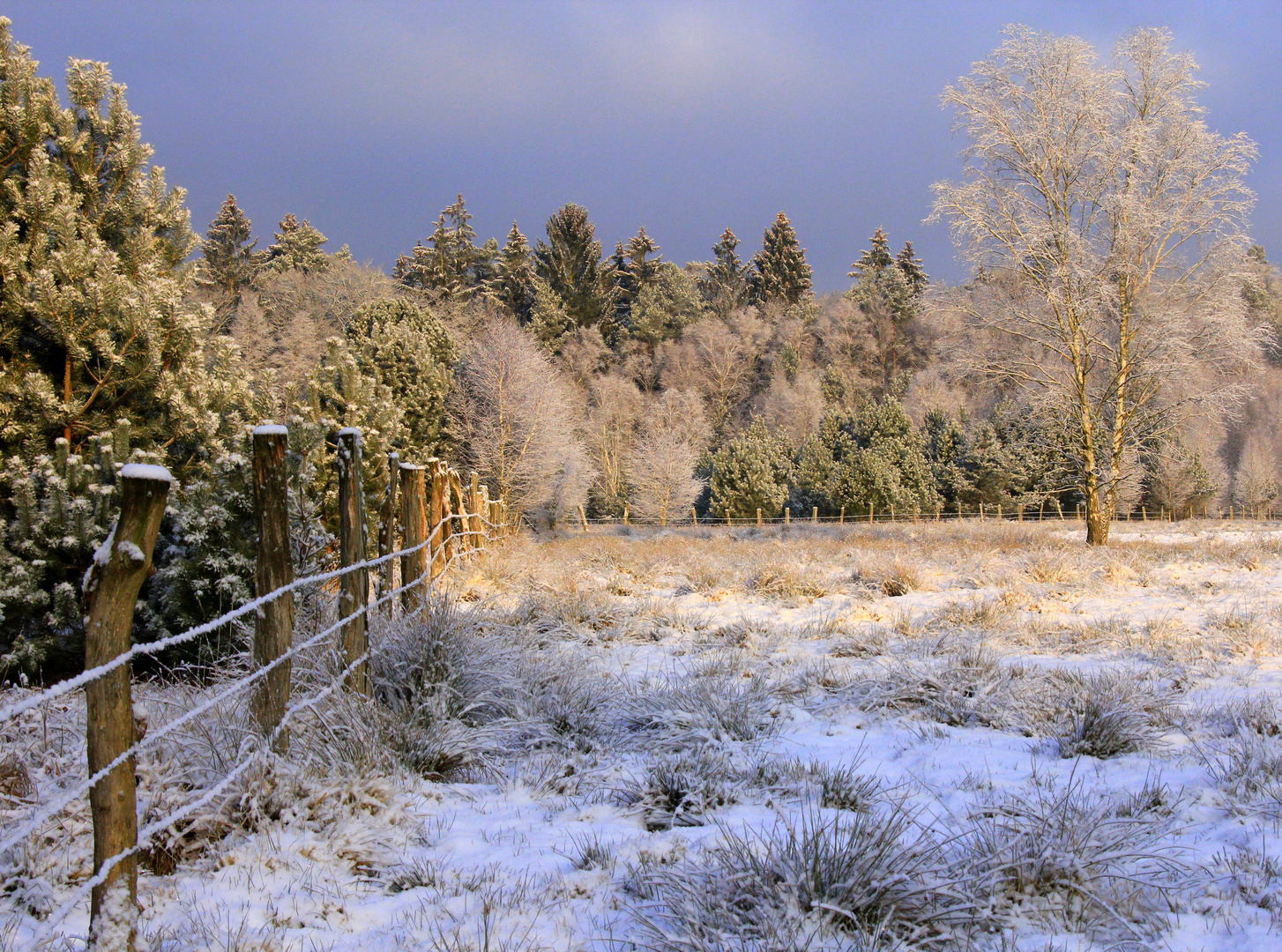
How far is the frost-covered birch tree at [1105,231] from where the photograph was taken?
1270 cm

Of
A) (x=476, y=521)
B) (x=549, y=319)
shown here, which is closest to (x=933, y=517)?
(x=476, y=521)

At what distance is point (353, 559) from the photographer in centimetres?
369

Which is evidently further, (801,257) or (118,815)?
(801,257)

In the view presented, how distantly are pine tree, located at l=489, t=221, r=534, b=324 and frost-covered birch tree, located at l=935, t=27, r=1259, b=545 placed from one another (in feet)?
124

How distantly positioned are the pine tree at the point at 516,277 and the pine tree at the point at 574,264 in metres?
0.95

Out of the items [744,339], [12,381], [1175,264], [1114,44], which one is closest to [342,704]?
[12,381]

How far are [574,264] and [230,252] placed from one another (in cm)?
2187

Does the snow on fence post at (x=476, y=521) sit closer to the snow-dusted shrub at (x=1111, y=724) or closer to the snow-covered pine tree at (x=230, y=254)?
the snow-dusted shrub at (x=1111, y=724)

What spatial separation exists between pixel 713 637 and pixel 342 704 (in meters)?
3.21

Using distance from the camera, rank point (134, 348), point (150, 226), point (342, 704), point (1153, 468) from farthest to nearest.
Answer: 1. point (1153, 468)
2. point (150, 226)
3. point (134, 348)
4. point (342, 704)

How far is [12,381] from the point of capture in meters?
6.59

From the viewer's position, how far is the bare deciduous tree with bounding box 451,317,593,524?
2841 cm

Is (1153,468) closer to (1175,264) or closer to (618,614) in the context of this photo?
(1175,264)

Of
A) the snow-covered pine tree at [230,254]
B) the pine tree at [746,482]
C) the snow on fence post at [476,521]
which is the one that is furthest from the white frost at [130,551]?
the snow-covered pine tree at [230,254]
